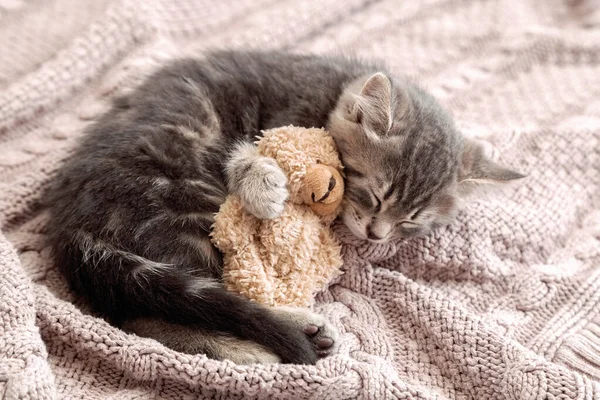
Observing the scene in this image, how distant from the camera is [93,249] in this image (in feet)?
4.57

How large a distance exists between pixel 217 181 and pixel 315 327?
1.64 feet

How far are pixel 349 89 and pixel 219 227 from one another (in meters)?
0.57

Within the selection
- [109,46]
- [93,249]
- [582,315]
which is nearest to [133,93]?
[109,46]

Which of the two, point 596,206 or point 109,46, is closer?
point 596,206

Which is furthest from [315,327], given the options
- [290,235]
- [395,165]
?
[395,165]

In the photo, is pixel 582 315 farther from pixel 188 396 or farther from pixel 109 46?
pixel 109 46

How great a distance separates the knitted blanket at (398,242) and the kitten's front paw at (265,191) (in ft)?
0.93

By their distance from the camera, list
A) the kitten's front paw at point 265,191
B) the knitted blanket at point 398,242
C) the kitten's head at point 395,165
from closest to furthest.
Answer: the knitted blanket at point 398,242 < the kitten's front paw at point 265,191 < the kitten's head at point 395,165

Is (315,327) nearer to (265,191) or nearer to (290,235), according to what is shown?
(290,235)

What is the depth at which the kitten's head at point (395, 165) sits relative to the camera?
1522 mm

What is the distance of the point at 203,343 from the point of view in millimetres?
1334

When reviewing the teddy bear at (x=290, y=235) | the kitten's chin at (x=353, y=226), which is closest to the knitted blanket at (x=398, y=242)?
the kitten's chin at (x=353, y=226)

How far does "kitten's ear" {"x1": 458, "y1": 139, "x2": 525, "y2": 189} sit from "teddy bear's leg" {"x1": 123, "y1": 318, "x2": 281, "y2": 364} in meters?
0.75

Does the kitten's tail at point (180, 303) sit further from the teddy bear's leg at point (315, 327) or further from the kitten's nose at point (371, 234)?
the kitten's nose at point (371, 234)
